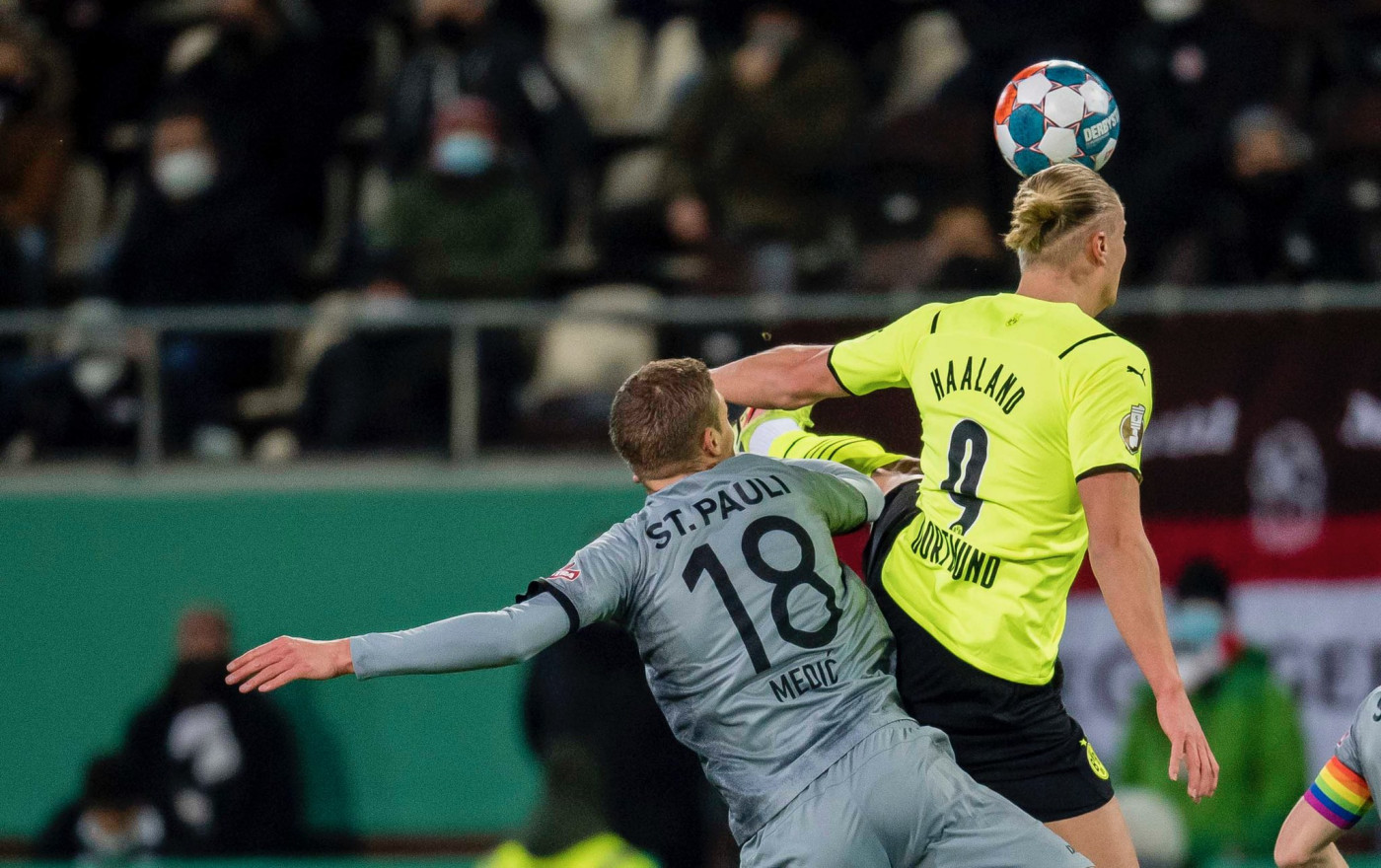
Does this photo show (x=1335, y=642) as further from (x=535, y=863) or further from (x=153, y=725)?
(x=153, y=725)

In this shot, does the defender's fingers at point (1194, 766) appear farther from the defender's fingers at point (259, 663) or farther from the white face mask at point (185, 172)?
the white face mask at point (185, 172)

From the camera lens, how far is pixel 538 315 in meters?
9.52

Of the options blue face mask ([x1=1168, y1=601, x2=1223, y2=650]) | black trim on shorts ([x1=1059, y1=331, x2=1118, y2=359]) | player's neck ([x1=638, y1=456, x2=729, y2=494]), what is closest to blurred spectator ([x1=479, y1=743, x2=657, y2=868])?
blue face mask ([x1=1168, y1=601, x2=1223, y2=650])

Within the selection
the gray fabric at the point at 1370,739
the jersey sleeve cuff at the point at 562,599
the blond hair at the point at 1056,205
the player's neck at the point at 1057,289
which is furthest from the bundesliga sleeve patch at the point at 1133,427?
the jersey sleeve cuff at the point at 562,599

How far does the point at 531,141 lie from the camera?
11.1 meters

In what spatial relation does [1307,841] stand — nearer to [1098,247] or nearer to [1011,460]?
[1011,460]

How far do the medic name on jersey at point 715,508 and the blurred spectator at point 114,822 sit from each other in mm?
5819

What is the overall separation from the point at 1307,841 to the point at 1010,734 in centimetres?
80

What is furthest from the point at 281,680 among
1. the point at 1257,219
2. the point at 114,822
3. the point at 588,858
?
the point at 1257,219

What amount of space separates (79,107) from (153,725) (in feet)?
14.0

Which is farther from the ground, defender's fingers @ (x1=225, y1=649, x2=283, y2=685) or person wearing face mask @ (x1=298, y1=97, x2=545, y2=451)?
person wearing face mask @ (x1=298, y1=97, x2=545, y2=451)

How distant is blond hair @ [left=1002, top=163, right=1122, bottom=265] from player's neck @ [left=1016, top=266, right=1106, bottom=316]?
58mm

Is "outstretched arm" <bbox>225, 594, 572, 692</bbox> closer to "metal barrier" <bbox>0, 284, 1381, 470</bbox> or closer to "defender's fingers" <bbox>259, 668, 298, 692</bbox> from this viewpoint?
"defender's fingers" <bbox>259, 668, 298, 692</bbox>

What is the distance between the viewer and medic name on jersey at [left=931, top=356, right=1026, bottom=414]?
4.78 m
